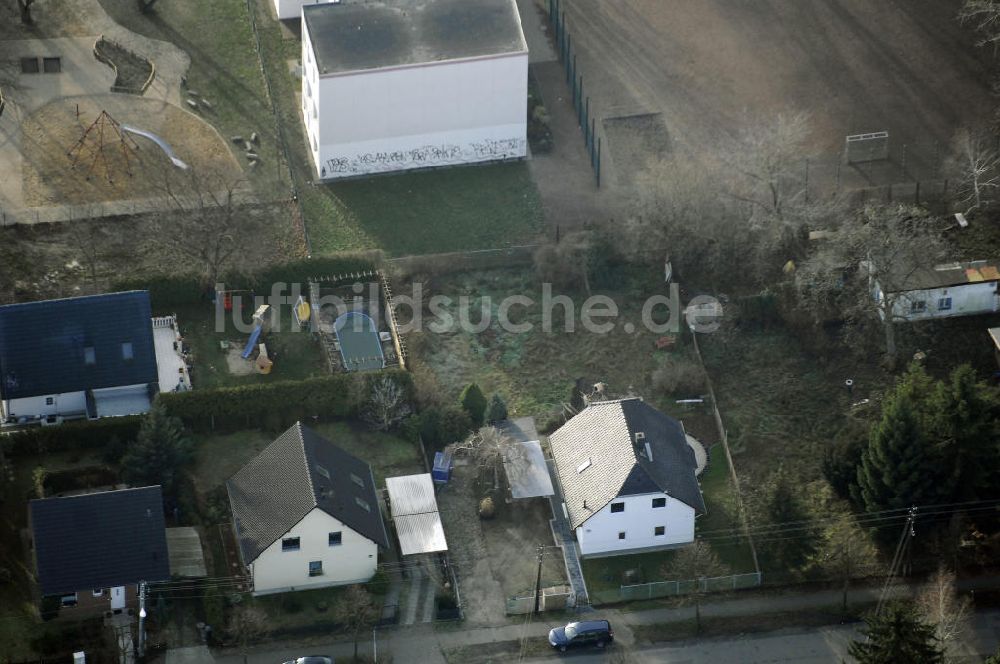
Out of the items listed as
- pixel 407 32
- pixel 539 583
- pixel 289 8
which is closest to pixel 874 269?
pixel 539 583

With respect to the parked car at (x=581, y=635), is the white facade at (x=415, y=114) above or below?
above

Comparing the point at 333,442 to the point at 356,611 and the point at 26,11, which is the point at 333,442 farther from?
the point at 26,11

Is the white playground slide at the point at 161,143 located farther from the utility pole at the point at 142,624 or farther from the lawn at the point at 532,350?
the utility pole at the point at 142,624

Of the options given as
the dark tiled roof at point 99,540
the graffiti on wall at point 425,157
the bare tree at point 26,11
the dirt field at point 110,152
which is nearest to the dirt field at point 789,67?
the graffiti on wall at point 425,157

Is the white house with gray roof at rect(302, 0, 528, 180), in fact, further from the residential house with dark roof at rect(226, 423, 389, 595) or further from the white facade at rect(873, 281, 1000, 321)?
the residential house with dark roof at rect(226, 423, 389, 595)

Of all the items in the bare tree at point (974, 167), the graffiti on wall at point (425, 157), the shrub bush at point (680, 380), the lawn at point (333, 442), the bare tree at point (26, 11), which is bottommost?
the lawn at point (333, 442)
